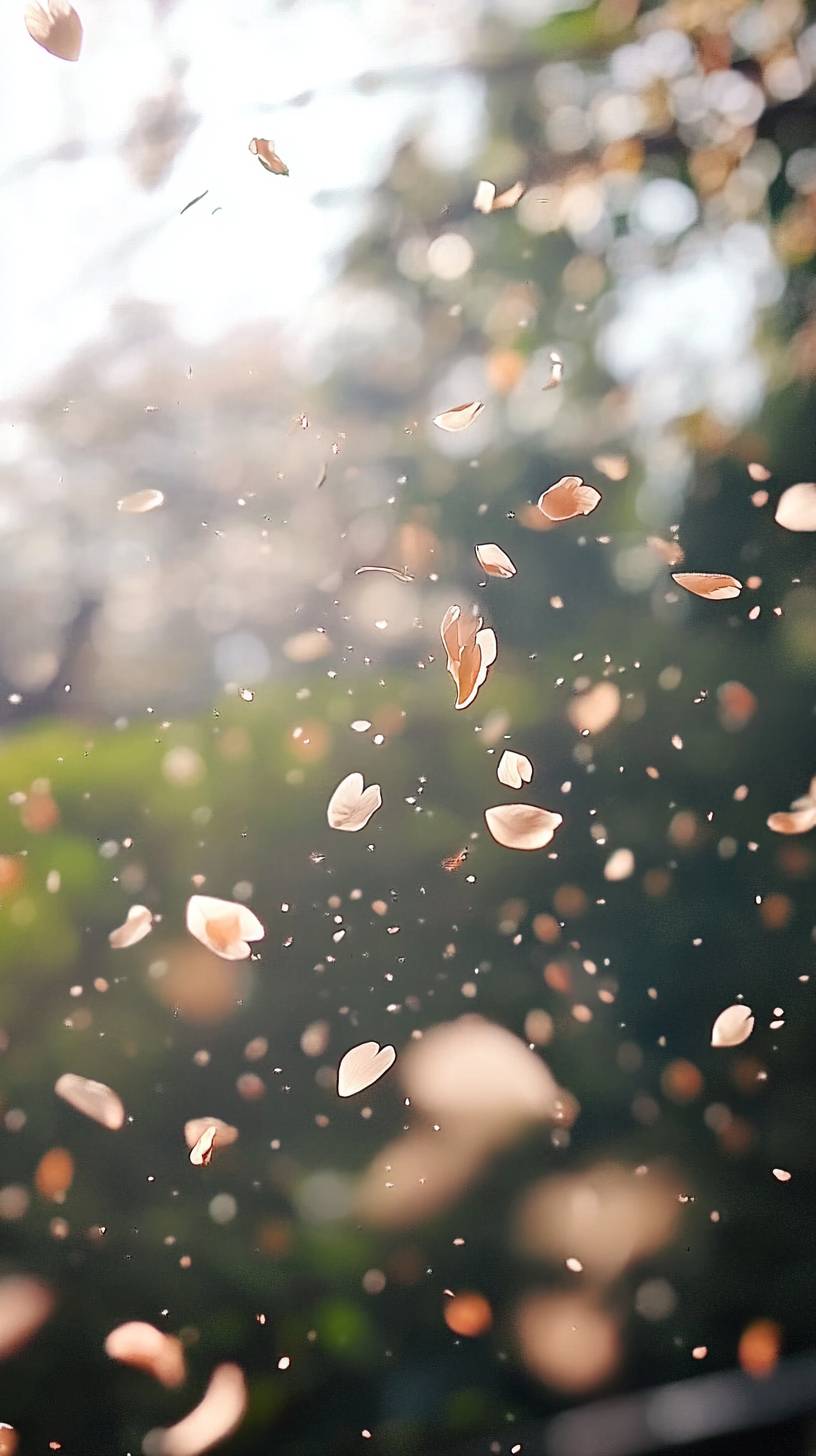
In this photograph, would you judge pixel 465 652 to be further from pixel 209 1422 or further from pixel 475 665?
pixel 209 1422

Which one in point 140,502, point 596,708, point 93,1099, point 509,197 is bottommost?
point 93,1099

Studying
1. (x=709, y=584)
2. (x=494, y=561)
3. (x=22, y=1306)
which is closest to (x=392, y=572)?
(x=494, y=561)

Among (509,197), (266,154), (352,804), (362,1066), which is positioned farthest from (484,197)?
(362,1066)

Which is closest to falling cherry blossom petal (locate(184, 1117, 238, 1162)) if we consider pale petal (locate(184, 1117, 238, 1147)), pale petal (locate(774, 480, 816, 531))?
pale petal (locate(184, 1117, 238, 1147))

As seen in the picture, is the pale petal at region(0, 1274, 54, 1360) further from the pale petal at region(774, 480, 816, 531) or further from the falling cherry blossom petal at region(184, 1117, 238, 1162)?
the pale petal at region(774, 480, 816, 531)

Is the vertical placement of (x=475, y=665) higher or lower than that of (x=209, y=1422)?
higher

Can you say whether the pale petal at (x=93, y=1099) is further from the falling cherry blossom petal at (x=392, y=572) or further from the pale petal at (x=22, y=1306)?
the falling cherry blossom petal at (x=392, y=572)

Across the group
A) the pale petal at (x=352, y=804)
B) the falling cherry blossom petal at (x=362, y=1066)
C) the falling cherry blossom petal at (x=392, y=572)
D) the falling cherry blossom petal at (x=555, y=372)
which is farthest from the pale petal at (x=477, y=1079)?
the falling cherry blossom petal at (x=555, y=372)

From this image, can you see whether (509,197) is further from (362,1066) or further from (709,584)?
(362,1066)

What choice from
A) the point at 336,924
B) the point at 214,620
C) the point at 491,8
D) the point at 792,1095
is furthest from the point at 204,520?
the point at 792,1095
